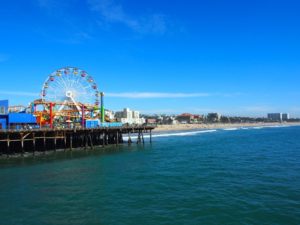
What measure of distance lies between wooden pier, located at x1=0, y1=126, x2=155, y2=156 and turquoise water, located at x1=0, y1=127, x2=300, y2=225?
994cm

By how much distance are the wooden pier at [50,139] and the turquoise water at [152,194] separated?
994cm

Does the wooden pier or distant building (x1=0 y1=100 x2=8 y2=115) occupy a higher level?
distant building (x1=0 y1=100 x2=8 y2=115)

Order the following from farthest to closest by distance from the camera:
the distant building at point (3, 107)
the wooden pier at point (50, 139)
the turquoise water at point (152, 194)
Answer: the distant building at point (3, 107) → the wooden pier at point (50, 139) → the turquoise water at point (152, 194)

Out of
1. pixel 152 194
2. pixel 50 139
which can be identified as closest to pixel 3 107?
pixel 50 139

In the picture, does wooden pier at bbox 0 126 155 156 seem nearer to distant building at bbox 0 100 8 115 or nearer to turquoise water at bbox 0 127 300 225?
distant building at bbox 0 100 8 115

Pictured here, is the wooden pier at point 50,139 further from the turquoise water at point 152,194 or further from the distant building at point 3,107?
the turquoise water at point 152,194

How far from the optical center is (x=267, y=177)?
25.2 meters

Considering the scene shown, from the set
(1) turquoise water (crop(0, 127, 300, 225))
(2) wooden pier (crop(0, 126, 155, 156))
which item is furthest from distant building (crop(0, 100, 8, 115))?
(1) turquoise water (crop(0, 127, 300, 225))

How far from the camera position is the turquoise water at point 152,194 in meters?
16.1

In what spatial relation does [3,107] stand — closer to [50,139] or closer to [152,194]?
[50,139]

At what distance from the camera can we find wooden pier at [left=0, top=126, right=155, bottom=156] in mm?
41938

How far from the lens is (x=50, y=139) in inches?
1945

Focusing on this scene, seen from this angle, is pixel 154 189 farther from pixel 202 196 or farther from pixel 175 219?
pixel 175 219

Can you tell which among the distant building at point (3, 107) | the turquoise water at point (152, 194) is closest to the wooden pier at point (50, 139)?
the distant building at point (3, 107)
